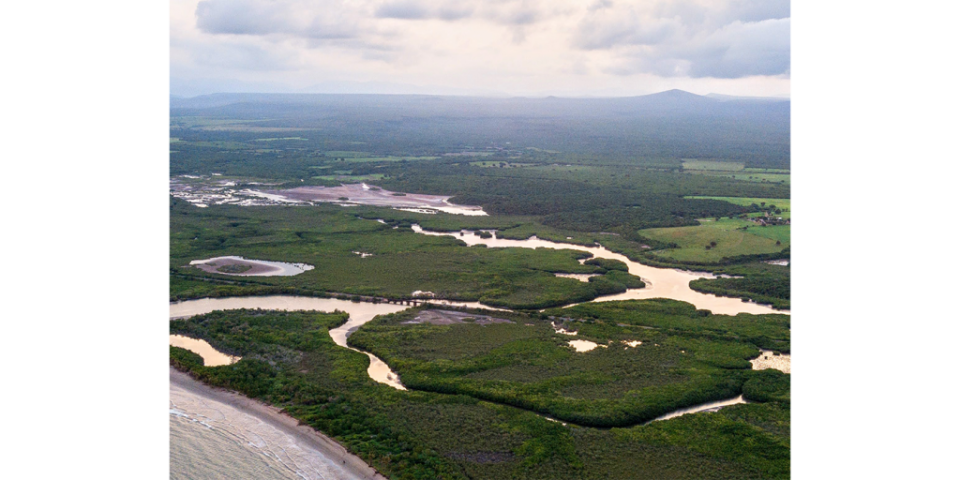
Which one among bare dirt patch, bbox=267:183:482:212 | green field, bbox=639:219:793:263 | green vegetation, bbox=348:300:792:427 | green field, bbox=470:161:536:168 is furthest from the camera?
green field, bbox=470:161:536:168

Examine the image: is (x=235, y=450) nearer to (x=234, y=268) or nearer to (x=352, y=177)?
(x=234, y=268)

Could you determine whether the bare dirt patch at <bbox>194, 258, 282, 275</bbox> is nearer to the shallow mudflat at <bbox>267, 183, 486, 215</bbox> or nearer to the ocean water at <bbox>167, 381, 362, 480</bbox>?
the ocean water at <bbox>167, 381, 362, 480</bbox>

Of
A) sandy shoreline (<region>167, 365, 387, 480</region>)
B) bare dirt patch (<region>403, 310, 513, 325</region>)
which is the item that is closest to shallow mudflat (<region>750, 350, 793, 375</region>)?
bare dirt patch (<region>403, 310, 513, 325</region>)

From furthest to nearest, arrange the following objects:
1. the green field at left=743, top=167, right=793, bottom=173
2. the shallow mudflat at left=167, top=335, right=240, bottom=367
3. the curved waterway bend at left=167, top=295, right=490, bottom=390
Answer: the green field at left=743, top=167, right=793, bottom=173 < the curved waterway bend at left=167, top=295, right=490, bottom=390 < the shallow mudflat at left=167, top=335, right=240, bottom=367

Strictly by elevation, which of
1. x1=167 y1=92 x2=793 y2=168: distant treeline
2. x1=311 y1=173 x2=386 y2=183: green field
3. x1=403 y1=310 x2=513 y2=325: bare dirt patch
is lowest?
x1=403 y1=310 x2=513 y2=325: bare dirt patch
